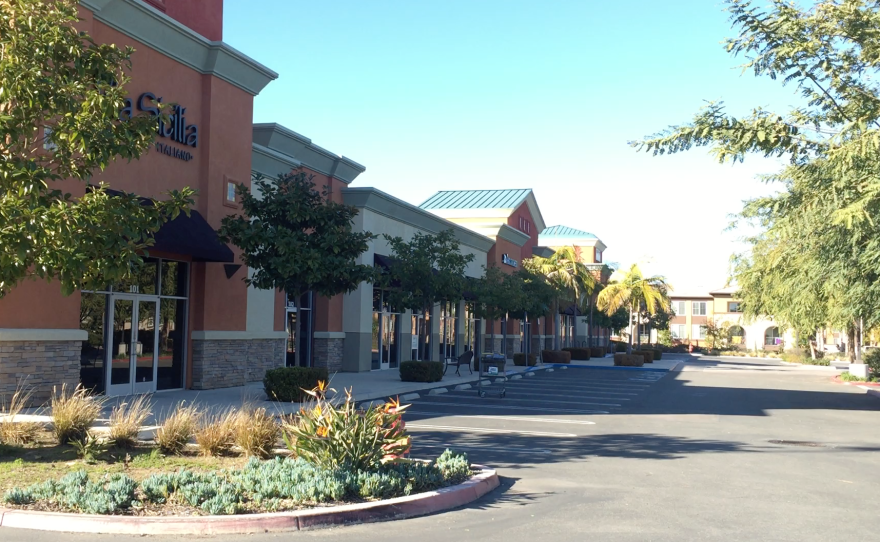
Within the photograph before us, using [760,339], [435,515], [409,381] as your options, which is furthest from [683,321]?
[435,515]

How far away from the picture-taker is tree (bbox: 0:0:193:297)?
27.5ft

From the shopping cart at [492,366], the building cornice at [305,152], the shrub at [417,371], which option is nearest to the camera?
the shopping cart at [492,366]

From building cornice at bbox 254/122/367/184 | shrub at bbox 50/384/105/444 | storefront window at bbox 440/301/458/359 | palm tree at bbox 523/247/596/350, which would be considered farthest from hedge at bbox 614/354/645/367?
shrub at bbox 50/384/105/444

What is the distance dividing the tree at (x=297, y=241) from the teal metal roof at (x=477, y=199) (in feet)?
95.5

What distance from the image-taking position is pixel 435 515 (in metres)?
7.80

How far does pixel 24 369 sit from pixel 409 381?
40.0 feet

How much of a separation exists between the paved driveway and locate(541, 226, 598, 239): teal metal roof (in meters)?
51.9

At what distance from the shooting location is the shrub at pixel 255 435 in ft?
32.5

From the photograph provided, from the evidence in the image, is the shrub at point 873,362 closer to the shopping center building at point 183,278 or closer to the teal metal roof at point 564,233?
the shopping center building at point 183,278

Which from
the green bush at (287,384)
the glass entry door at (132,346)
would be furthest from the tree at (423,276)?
the glass entry door at (132,346)

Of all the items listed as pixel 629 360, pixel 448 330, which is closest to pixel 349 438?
pixel 448 330

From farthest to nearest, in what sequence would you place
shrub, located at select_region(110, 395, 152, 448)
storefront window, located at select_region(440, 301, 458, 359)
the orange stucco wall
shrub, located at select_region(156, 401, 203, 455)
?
storefront window, located at select_region(440, 301, 458, 359), the orange stucco wall, shrub, located at select_region(110, 395, 152, 448), shrub, located at select_region(156, 401, 203, 455)

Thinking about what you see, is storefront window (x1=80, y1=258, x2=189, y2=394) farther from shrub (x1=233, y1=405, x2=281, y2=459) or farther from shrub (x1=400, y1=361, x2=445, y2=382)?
shrub (x1=400, y1=361, x2=445, y2=382)

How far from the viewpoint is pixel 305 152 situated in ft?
84.5
